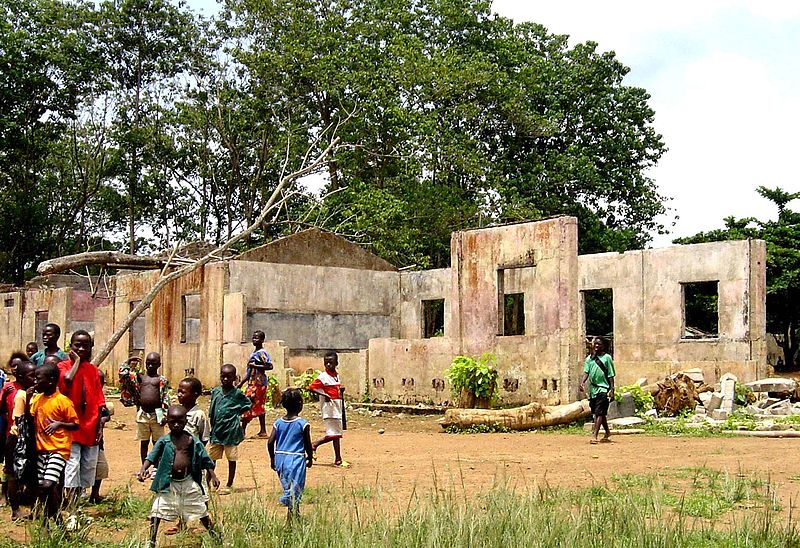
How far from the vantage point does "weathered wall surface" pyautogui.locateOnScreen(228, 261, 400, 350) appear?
2344 centimetres

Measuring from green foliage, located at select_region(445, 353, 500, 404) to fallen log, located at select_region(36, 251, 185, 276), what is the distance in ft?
19.7

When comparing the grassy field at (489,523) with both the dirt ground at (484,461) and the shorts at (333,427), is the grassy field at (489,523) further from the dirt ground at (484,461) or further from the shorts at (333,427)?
the shorts at (333,427)

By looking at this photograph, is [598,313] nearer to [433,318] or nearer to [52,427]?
[433,318]

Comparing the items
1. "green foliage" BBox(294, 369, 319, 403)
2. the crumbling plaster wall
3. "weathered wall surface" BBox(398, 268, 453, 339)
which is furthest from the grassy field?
"weathered wall surface" BBox(398, 268, 453, 339)

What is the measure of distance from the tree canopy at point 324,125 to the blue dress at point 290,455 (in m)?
20.5

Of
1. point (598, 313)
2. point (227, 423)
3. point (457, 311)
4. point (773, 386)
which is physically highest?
point (598, 313)

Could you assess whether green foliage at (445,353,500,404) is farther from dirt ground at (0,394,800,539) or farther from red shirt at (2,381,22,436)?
red shirt at (2,381,22,436)

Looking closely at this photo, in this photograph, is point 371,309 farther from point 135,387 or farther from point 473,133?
point 135,387

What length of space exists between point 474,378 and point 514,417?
2.11 meters

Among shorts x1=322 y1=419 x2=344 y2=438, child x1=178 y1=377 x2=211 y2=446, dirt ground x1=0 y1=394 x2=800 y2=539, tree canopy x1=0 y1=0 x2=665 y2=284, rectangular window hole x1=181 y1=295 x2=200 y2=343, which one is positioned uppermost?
tree canopy x1=0 y1=0 x2=665 y2=284

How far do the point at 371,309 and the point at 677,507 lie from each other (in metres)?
18.5

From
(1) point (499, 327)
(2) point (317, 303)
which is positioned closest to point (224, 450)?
(1) point (499, 327)

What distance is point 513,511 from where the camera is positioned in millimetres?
6832

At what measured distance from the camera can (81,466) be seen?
7820 mm
